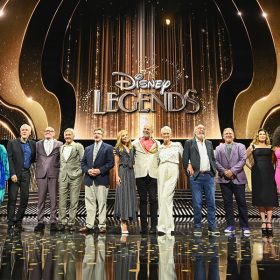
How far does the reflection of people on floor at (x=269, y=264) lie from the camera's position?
220 centimetres

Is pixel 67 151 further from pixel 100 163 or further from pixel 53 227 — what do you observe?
pixel 53 227

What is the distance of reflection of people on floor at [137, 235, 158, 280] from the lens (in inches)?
87.1

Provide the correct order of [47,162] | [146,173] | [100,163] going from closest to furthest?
[146,173]
[100,163]
[47,162]

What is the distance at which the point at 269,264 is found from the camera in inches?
98.6

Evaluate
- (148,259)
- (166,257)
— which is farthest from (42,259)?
(166,257)

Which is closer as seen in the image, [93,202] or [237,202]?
[237,202]

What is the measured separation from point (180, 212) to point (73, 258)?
4.03 metres

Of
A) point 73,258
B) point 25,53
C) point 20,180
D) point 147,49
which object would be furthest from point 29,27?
point 73,258

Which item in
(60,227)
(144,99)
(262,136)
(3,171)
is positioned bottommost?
(60,227)

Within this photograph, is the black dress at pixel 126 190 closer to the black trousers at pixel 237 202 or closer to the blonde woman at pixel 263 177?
the black trousers at pixel 237 202

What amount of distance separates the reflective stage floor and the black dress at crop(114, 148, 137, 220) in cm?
35

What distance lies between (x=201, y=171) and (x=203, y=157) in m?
0.16

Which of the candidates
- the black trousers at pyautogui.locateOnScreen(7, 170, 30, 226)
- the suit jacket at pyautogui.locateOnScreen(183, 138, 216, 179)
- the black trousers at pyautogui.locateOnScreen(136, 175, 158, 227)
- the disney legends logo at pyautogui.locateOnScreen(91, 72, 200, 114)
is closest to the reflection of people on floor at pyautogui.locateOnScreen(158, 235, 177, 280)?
the black trousers at pyautogui.locateOnScreen(136, 175, 158, 227)

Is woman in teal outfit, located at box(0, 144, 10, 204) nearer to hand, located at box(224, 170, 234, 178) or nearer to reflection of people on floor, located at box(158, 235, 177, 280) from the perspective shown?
reflection of people on floor, located at box(158, 235, 177, 280)
